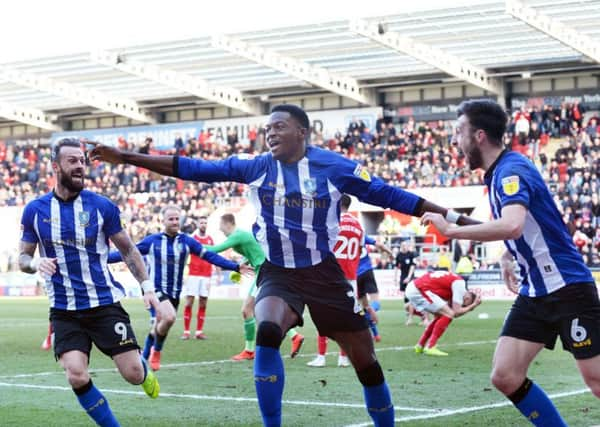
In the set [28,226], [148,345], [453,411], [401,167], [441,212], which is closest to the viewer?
[441,212]

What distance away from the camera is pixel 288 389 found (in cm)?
1152

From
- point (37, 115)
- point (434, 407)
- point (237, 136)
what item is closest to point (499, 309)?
point (434, 407)

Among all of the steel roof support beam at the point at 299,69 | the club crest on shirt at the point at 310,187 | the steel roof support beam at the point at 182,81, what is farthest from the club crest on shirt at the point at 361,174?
the steel roof support beam at the point at 182,81

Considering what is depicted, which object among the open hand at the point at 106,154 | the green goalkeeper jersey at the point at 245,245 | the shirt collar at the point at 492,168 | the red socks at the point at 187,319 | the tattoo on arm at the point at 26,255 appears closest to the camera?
the shirt collar at the point at 492,168

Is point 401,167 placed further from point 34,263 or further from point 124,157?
point 124,157

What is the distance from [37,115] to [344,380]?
2052 inches

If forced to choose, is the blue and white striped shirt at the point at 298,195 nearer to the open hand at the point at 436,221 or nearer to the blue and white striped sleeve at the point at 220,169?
the blue and white striped sleeve at the point at 220,169

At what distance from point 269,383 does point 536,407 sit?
172 cm

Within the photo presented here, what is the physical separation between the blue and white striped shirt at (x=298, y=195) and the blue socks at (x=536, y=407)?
64.7 inches

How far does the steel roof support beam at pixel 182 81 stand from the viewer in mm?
49750

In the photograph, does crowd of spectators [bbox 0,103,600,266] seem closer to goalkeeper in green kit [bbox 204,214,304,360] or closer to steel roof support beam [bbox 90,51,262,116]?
steel roof support beam [bbox 90,51,262,116]

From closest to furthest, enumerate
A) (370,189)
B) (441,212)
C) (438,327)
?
(441,212) < (370,189) < (438,327)

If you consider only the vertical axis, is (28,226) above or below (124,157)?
below

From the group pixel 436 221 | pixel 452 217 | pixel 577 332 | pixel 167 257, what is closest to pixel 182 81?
pixel 167 257
